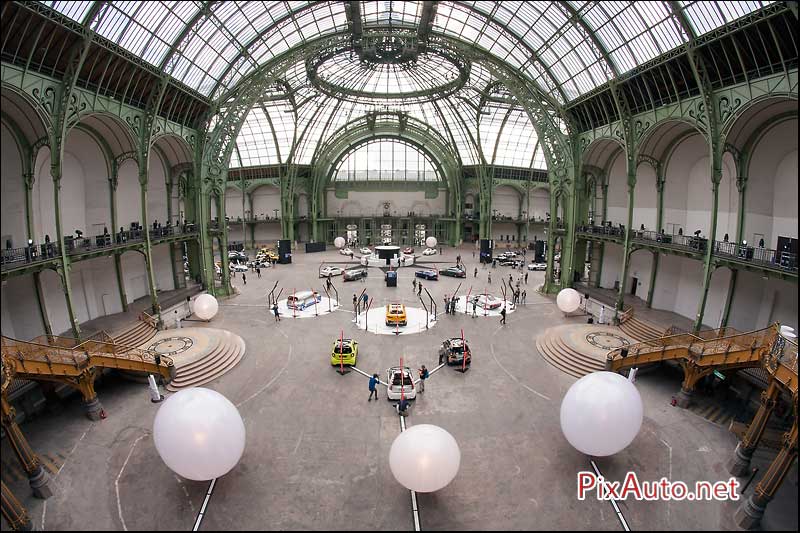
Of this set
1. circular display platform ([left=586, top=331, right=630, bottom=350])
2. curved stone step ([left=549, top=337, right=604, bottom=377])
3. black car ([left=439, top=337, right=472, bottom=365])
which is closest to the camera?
curved stone step ([left=549, top=337, right=604, bottom=377])

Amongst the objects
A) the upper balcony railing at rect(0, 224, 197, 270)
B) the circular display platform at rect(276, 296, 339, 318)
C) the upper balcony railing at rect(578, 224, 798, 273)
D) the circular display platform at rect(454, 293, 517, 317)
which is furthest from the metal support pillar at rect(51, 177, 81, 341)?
the upper balcony railing at rect(578, 224, 798, 273)

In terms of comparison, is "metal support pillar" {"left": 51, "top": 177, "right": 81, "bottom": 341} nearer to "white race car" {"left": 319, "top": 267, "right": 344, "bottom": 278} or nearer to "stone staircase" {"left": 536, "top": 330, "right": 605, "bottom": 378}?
"stone staircase" {"left": 536, "top": 330, "right": 605, "bottom": 378}

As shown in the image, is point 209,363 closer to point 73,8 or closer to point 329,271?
point 73,8

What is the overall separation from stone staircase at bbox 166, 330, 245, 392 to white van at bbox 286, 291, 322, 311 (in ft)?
26.6

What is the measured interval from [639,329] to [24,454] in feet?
95.2

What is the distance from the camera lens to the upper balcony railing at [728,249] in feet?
59.4

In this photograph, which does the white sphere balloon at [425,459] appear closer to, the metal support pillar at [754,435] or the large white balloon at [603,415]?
the large white balloon at [603,415]

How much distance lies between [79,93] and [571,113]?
108ft

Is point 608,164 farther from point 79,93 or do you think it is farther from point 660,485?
point 79,93

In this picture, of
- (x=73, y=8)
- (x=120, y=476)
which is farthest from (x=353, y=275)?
(x=120, y=476)

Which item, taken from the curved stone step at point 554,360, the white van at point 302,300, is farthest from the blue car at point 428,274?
the curved stone step at point 554,360

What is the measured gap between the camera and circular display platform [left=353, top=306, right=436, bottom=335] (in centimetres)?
2708

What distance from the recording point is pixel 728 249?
22109 millimetres

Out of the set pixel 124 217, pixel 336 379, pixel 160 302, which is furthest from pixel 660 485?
pixel 124 217
